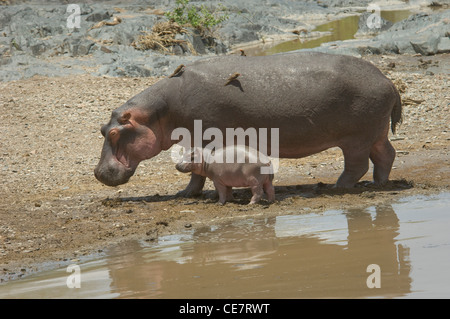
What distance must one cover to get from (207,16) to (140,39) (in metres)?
2.55

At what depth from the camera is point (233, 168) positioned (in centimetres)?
831

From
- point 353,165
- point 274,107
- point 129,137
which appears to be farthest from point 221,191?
point 353,165

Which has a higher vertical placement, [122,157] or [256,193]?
[122,157]

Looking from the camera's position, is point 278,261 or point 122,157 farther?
point 122,157

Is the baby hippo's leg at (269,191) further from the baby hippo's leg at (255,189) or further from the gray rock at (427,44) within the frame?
the gray rock at (427,44)

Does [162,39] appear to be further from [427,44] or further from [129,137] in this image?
[129,137]

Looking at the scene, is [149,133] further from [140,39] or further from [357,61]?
[140,39]

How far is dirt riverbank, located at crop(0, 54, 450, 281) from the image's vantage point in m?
7.82

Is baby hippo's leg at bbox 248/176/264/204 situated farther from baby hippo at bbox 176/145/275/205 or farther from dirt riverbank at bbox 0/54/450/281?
dirt riverbank at bbox 0/54/450/281

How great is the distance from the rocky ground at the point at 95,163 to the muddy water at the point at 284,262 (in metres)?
0.48

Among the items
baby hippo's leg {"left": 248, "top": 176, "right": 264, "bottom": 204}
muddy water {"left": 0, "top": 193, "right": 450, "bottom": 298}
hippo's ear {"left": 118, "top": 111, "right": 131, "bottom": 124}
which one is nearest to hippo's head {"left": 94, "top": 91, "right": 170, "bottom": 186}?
hippo's ear {"left": 118, "top": 111, "right": 131, "bottom": 124}

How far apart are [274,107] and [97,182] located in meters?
3.06

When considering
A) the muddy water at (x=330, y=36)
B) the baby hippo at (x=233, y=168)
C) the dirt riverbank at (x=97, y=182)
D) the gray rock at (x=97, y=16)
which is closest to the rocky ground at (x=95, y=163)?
the dirt riverbank at (x=97, y=182)
